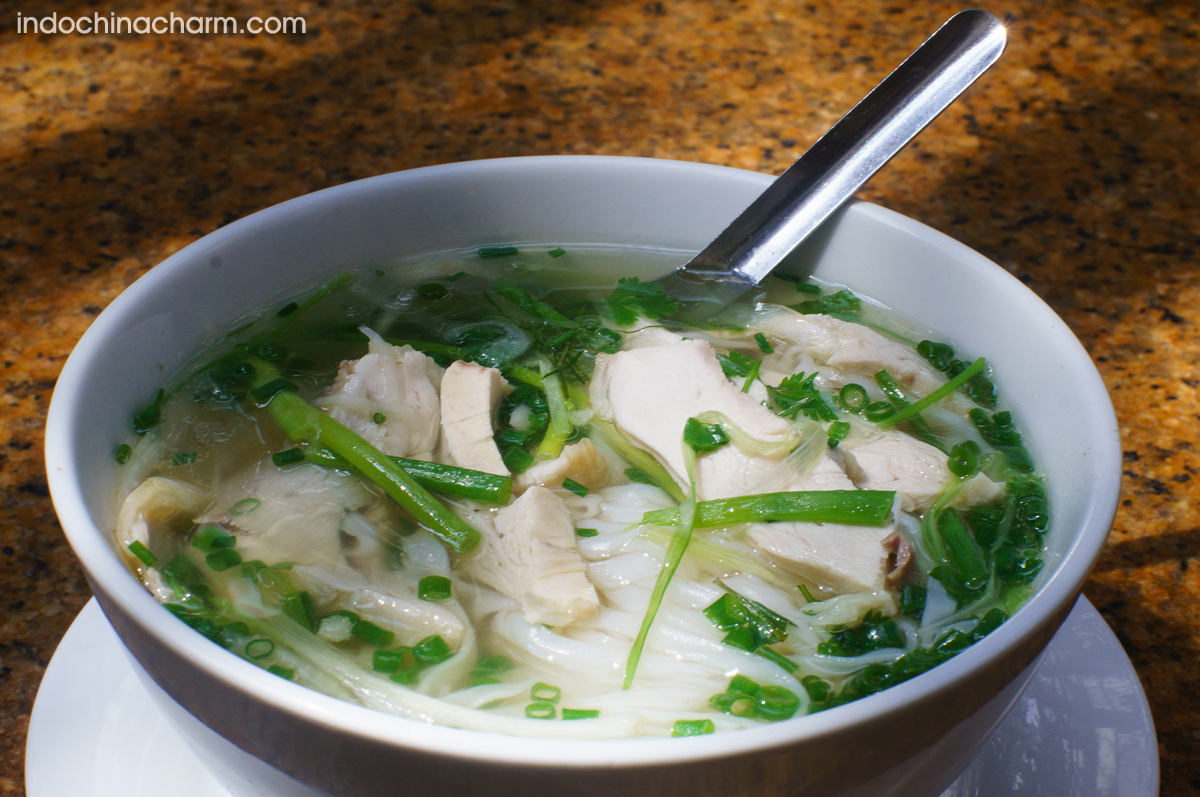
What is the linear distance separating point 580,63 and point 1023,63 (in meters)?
1.07

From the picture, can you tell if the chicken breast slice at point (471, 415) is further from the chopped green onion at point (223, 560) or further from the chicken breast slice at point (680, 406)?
the chopped green onion at point (223, 560)

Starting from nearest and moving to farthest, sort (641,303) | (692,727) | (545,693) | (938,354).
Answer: (692,727) < (545,693) < (938,354) < (641,303)

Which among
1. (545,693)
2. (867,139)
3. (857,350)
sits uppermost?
(867,139)

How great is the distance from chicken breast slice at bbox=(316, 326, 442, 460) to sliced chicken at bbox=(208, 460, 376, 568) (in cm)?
7

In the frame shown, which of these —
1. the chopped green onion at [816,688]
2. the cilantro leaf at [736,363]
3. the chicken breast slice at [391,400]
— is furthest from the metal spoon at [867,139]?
the chopped green onion at [816,688]

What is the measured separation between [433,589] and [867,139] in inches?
Result: 29.9

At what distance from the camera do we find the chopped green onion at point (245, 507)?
0.96 metres

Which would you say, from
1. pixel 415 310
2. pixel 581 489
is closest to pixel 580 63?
pixel 415 310

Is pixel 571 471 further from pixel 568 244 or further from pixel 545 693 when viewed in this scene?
pixel 568 244

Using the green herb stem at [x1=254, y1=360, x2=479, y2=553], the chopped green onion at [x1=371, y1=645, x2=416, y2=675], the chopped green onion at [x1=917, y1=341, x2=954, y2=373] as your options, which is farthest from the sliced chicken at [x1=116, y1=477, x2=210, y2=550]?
the chopped green onion at [x1=917, y1=341, x2=954, y2=373]

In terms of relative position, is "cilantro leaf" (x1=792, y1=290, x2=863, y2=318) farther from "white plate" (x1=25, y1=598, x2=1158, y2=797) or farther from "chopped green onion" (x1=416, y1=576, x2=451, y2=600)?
"chopped green onion" (x1=416, y1=576, x2=451, y2=600)

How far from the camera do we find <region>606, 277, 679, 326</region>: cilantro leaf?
4.14 ft

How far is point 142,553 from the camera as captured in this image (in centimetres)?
85

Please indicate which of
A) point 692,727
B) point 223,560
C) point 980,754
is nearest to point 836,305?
point 980,754
